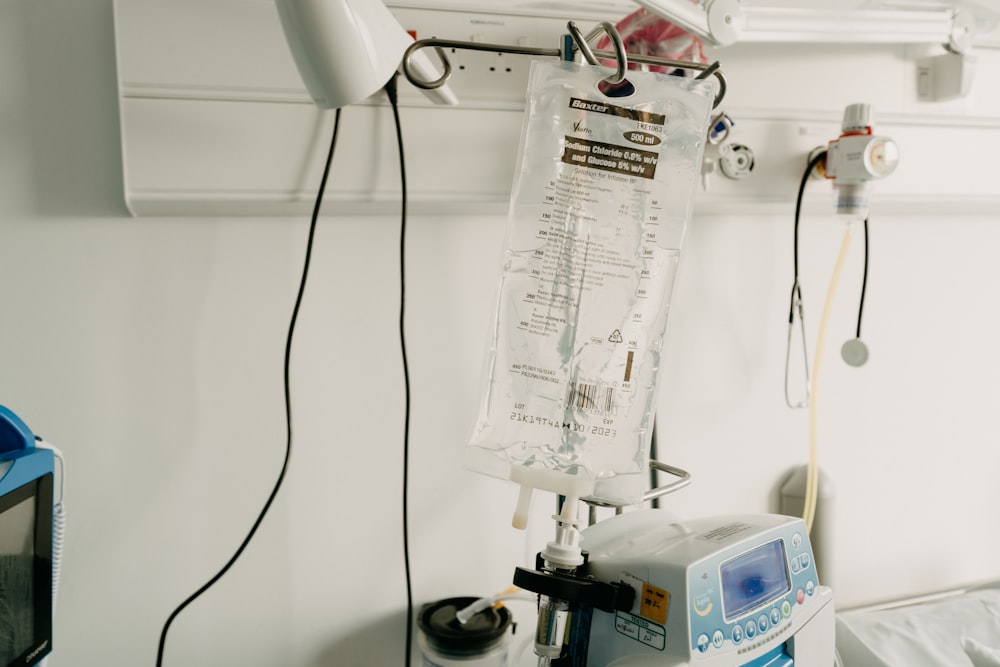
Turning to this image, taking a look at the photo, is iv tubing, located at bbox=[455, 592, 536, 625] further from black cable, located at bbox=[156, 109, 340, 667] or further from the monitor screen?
the monitor screen

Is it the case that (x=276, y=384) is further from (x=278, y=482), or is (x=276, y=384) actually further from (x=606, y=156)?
(x=606, y=156)

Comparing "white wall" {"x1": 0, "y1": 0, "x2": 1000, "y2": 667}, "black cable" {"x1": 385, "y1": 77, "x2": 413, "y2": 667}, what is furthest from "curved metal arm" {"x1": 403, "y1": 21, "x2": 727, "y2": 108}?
"white wall" {"x1": 0, "y1": 0, "x2": 1000, "y2": 667}

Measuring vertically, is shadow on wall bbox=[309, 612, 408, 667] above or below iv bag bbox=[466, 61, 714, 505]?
below

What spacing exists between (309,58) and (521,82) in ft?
1.37

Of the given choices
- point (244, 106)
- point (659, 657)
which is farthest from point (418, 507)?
point (244, 106)

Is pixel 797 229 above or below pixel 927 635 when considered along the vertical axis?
above

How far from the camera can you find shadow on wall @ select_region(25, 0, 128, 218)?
97 centimetres

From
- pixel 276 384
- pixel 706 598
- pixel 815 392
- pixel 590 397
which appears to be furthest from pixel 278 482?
pixel 815 392

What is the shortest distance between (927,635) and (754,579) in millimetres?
506

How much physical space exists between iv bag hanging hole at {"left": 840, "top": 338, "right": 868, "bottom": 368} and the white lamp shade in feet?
3.07

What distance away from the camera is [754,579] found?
825 mm

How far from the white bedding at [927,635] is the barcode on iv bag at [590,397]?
617 mm

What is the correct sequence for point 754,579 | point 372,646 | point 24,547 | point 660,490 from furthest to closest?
point 372,646 → point 660,490 → point 754,579 → point 24,547

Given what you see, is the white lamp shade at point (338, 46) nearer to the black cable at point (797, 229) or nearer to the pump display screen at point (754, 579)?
the pump display screen at point (754, 579)
